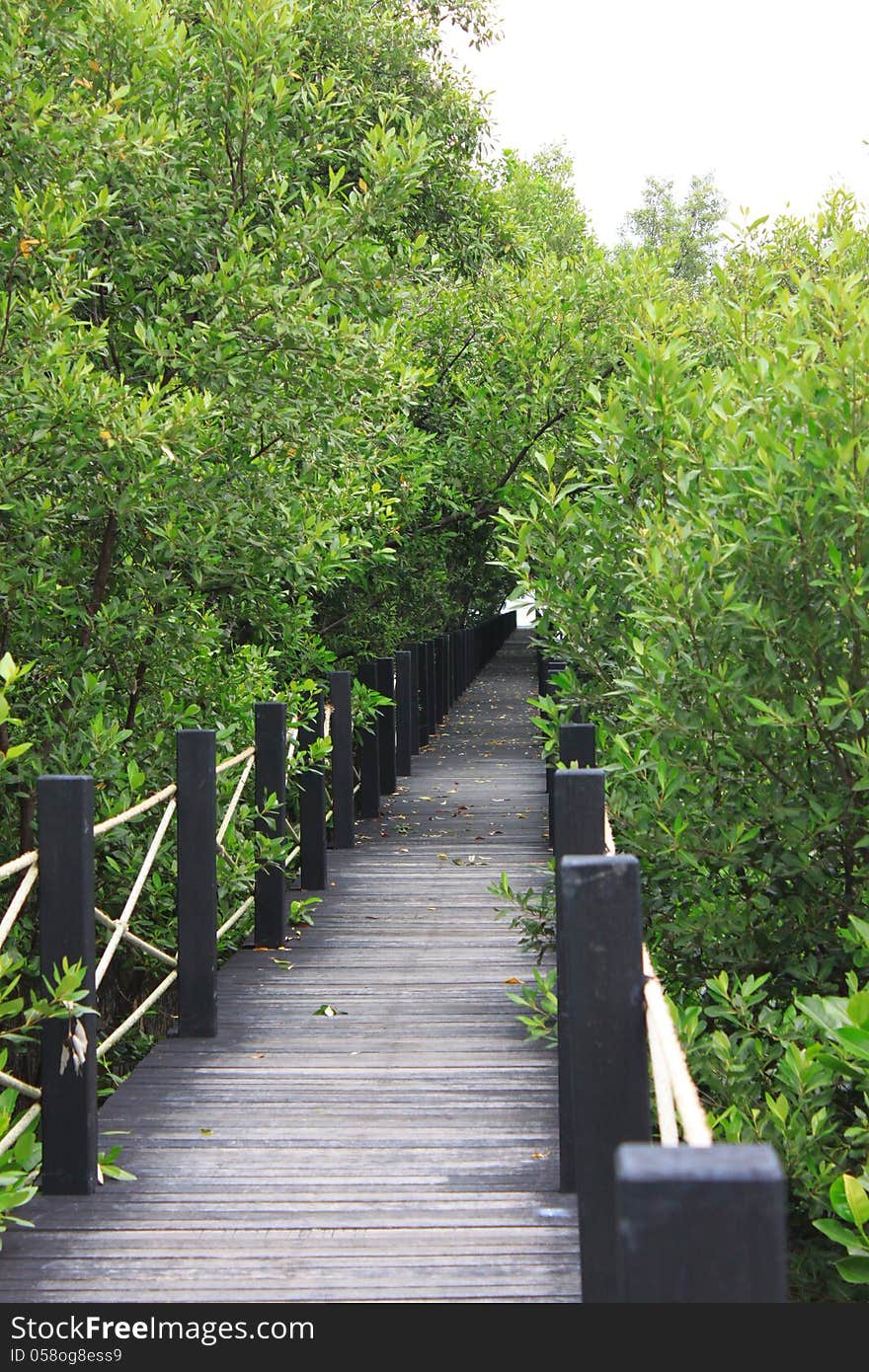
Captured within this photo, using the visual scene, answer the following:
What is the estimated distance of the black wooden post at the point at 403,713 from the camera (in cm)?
1403

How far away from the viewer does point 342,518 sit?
9023 mm

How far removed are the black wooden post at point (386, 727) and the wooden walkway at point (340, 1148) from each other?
13.3ft

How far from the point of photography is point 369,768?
1246 cm

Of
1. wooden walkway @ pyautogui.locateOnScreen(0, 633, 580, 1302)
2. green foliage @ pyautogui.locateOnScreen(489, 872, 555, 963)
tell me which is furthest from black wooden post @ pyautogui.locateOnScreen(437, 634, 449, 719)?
green foliage @ pyautogui.locateOnScreen(489, 872, 555, 963)

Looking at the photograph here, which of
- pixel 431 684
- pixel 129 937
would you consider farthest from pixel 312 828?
pixel 431 684

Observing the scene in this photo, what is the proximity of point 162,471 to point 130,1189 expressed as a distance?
11.2 ft

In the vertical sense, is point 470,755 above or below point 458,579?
below

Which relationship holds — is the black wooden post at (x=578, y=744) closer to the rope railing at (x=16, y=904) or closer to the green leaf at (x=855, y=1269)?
the rope railing at (x=16, y=904)

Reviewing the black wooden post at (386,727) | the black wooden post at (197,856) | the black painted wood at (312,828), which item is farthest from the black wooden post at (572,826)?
the black wooden post at (386,727)

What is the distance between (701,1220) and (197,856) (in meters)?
4.64

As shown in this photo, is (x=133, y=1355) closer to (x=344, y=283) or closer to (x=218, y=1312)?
(x=218, y=1312)

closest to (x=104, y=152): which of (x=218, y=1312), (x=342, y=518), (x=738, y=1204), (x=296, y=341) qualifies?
(x=296, y=341)

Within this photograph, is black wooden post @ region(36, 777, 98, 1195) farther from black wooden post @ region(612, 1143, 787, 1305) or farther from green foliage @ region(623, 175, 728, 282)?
green foliage @ region(623, 175, 728, 282)

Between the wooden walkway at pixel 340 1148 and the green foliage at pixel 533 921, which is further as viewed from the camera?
the green foliage at pixel 533 921
